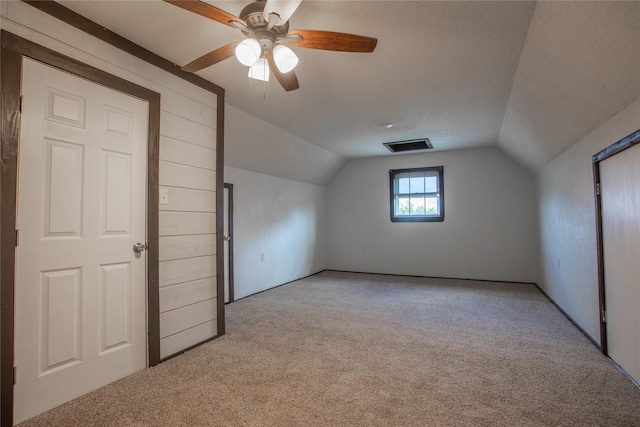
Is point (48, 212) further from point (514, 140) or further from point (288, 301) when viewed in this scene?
point (514, 140)

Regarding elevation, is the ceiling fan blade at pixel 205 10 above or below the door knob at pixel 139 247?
above

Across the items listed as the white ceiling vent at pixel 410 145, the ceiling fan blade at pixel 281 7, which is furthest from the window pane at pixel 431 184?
the ceiling fan blade at pixel 281 7

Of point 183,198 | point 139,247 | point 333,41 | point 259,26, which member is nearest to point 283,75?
point 259,26

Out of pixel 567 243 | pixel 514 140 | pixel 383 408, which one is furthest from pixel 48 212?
pixel 514 140

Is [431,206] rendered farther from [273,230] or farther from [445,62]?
[445,62]

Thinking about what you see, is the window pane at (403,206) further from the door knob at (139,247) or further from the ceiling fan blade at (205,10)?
the ceiling fan blade at (205,10)

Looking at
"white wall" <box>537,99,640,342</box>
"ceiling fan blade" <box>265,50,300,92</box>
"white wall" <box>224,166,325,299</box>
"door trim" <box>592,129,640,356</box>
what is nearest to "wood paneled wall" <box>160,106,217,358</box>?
"ceiling fan blade" <box>265,50,300,92</box>

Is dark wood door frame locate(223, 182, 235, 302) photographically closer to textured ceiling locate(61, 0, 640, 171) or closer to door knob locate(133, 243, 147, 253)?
textured ceiling locate(61, 0, 640, 171)

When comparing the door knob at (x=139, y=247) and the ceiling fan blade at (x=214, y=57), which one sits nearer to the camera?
the ceiling fan blade at (x=214, y=57)

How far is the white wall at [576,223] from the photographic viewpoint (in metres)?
2.50

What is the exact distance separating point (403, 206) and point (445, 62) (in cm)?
401

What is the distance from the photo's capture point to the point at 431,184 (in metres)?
6.08

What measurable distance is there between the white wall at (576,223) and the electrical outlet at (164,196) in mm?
3354

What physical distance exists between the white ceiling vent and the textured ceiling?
108cm
